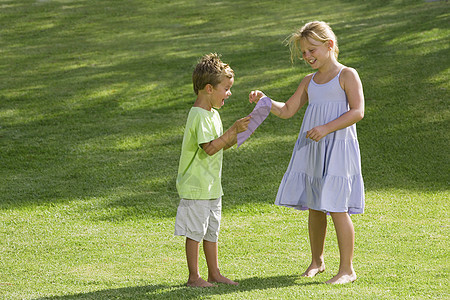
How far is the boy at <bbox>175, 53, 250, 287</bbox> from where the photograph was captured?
373cm

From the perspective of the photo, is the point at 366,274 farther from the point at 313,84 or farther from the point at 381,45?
the point at 381,45

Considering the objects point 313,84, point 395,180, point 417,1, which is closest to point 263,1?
point 417,1

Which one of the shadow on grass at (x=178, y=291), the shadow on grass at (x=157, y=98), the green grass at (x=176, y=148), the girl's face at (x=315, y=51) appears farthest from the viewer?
the shadow on grass at (x=157, y=98)

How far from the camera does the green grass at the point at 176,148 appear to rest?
14.5ft

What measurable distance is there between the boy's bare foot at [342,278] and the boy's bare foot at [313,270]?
0.83 ft

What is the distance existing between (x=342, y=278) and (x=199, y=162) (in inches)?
44.0

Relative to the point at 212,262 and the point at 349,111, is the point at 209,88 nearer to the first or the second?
the point at 349,111

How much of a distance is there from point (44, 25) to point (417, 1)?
9.47 m

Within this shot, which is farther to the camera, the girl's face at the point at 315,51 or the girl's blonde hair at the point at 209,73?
the girl's face at the point at 315,51

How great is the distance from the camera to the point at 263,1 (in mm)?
18109

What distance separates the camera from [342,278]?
153 inches

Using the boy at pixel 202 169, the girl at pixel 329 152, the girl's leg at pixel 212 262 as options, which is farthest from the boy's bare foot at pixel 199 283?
the girl at pixel 329 152

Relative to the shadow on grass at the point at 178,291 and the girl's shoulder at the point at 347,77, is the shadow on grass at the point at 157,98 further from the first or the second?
the girl's shoulder at the point at 347,77

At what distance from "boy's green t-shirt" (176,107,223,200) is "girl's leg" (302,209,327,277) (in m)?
0.70
